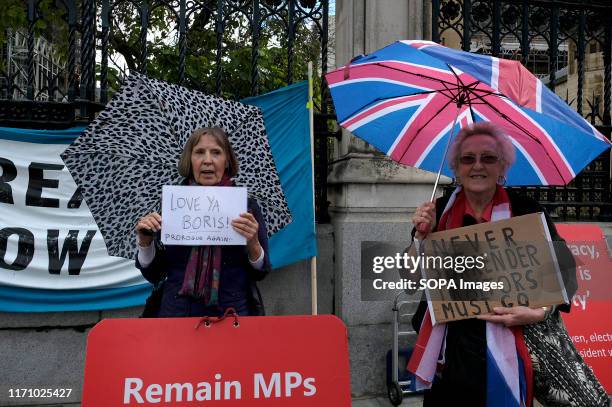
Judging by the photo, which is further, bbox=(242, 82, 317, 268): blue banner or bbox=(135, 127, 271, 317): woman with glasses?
bbox=(242, 82, 317, 268): blue banner

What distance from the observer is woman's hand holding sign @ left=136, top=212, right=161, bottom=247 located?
214 centimetres

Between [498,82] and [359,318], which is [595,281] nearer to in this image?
[359,318]

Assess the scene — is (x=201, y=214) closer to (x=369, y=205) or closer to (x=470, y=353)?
(x=470, y=353)

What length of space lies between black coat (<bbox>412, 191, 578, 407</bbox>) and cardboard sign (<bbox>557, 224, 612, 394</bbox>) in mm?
2327

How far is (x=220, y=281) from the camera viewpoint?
2301 millimetres

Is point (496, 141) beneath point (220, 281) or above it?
above

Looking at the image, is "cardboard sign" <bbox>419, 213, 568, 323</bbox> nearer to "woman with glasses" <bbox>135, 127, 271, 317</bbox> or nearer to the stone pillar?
"woman with glasses" <bbox>135, 127, 271, 317</bbox>

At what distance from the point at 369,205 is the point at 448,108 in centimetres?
198

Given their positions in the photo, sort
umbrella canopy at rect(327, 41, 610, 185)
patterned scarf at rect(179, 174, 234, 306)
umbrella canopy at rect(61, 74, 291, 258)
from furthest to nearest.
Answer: umbrella canopy at rect(61, 74, 291, 258), patterned scarf at rect(179, 174, 234, 306), umbrella canopy at rect(327, 41, 610, 185)

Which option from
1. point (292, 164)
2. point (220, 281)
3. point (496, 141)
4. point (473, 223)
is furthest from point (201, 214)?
point (292, 164)

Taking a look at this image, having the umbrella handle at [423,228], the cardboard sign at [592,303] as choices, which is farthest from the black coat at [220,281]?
the cardboard sign at [592,303]

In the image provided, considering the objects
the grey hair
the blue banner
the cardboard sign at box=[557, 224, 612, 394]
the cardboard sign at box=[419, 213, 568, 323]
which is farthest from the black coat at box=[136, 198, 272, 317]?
the cardboard sign at box=[557, 224, 612, 394]

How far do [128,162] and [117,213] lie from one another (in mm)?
284

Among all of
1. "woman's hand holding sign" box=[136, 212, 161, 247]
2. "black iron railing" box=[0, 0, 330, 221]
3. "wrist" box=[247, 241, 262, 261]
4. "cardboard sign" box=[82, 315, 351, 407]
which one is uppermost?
"black iron railing" box=[0, 0, 330, 221]
